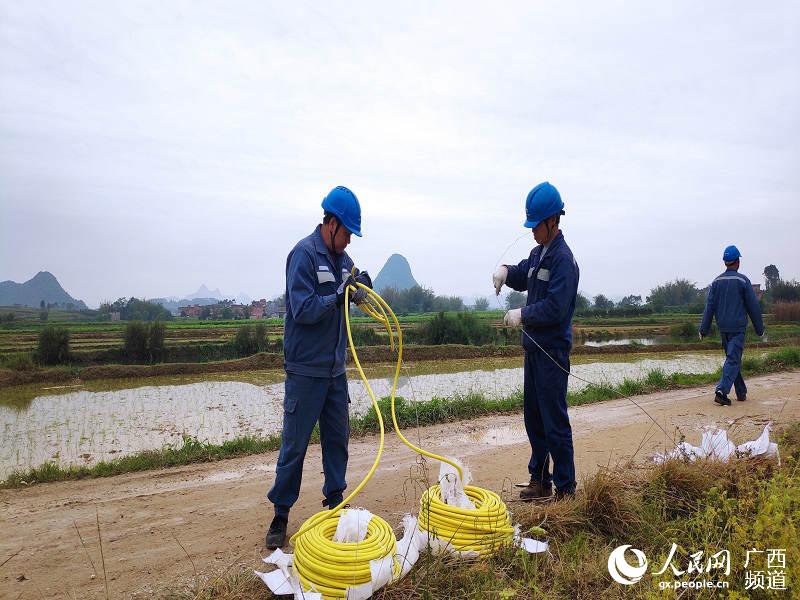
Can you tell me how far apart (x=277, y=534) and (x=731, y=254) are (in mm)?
6840

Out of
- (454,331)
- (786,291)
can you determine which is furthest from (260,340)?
(786,291)

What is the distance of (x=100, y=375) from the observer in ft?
40.7

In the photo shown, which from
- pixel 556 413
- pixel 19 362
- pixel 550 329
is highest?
pixel 550 329

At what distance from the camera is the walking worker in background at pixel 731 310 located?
654 cm

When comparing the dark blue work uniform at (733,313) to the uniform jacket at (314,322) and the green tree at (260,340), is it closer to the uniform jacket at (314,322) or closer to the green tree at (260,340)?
the uniform jacket at (314,322)

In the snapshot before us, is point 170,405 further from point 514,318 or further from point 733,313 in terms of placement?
point 733,313

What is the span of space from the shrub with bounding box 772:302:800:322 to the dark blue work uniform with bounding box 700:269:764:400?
92.5 feet

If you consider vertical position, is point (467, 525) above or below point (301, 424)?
below

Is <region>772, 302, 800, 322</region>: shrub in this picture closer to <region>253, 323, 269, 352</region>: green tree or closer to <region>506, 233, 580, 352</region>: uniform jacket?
<region>253, 323, 269, 352</region>: green tree

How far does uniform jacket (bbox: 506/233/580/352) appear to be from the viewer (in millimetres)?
3414

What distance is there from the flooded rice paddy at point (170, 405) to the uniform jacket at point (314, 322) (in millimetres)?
3932

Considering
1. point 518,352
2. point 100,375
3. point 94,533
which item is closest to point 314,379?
point 94,533

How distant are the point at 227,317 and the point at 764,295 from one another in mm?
41410

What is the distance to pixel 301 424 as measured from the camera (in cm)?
313
